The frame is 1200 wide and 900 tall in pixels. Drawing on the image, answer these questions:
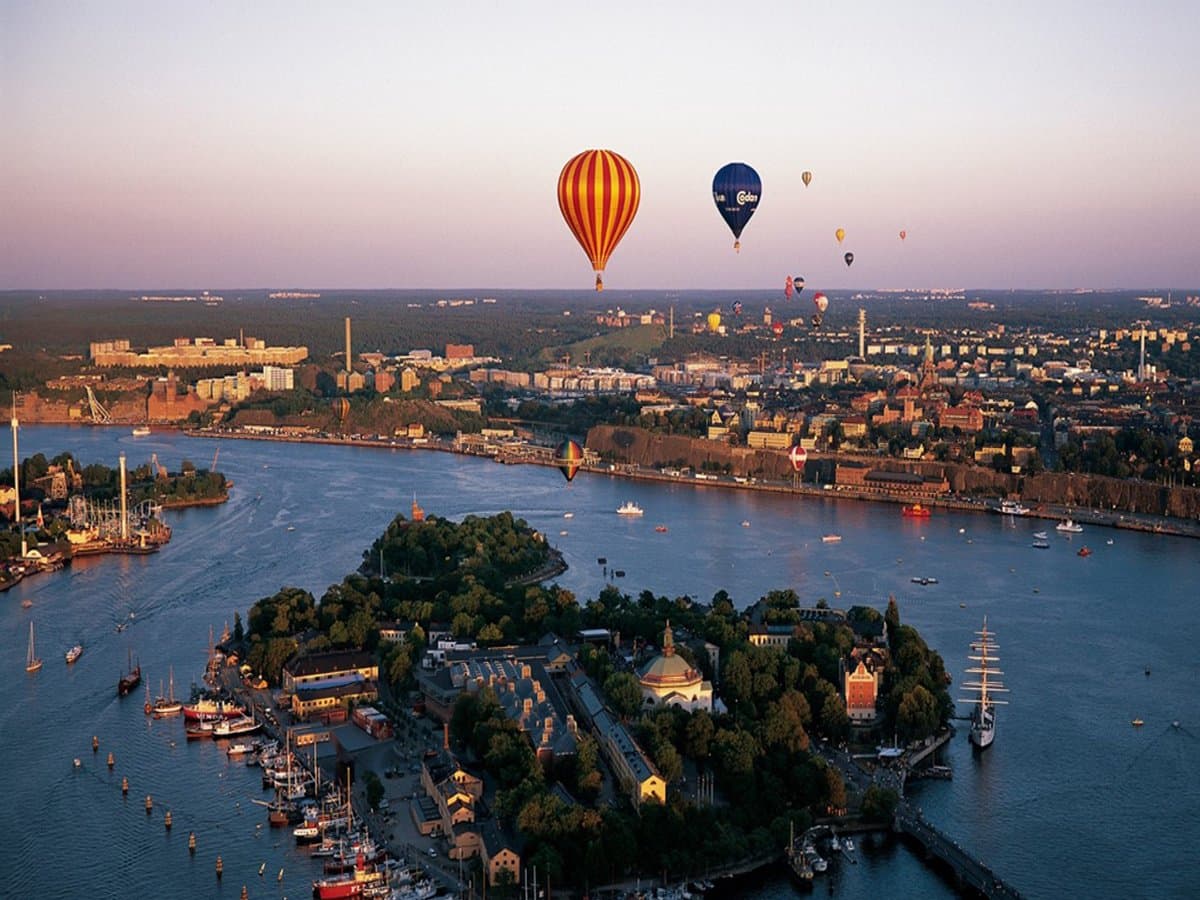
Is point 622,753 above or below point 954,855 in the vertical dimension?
above

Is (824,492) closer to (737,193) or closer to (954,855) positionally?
(737,193)

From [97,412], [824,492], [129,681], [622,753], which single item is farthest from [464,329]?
[622,753]

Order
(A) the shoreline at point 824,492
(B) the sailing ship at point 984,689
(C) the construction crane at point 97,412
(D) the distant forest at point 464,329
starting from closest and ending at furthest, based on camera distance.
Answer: (B) the sailing ship at point 984,689
(A) the shoreline at point 824,492
(C) the construction crane at point 97,412
(D) the distant forest at point 464,329

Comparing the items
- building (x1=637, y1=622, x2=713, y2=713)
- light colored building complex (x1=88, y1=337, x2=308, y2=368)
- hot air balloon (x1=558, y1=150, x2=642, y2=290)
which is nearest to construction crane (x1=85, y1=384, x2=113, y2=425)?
light colored building complex (x1=88, y1=337, x2=308, y2=368)

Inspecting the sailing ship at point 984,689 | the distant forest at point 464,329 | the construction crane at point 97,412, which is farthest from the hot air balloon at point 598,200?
the distant forest at point 464,329

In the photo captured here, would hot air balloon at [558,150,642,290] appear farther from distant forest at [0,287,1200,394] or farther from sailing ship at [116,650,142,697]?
distant forest at [0,287,1200,394]

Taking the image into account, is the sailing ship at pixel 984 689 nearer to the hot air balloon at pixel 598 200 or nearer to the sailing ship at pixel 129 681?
the hot air balloon at pixel 598 200

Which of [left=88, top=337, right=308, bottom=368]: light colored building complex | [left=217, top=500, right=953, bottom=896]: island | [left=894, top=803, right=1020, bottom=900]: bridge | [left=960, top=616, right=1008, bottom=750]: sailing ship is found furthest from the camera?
[left=88, top=337, right=308, bottom=368]: light colored building complex
